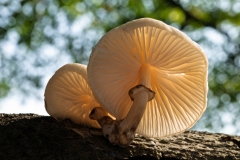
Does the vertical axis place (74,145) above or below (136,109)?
below

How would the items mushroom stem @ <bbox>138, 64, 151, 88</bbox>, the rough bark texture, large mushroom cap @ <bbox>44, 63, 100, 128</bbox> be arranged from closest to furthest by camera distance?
the rough bark texture → mushroom stem @ <bbox>138, 64, 151, 88</bbox> → large mushroom cap @ <bbox>44, 63, 100, 128</bbox>

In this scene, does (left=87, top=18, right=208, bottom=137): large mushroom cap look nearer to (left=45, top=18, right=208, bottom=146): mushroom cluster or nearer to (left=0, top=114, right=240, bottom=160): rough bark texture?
(left=45, top=18, right=208, bottom=146): mushroom cluster

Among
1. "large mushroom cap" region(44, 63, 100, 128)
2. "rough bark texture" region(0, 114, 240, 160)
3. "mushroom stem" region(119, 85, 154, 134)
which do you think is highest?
"large mushroom cap" region(44, 63, 100, 128)

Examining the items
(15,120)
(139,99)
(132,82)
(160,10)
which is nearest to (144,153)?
(139,99)

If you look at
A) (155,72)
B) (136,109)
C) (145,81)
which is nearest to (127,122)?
(136,109)

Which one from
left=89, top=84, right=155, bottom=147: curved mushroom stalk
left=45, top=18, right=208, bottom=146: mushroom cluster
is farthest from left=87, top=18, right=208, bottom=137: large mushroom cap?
left=89, top=84, right=155, bottom=147: curved mushroom stalk

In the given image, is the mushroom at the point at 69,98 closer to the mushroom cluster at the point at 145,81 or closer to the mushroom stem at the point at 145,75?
the mushroom cluster at the point at 145,81

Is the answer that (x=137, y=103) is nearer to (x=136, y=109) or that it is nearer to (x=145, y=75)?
(x=136, y=109)

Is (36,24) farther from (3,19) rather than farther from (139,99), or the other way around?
(139,99)
